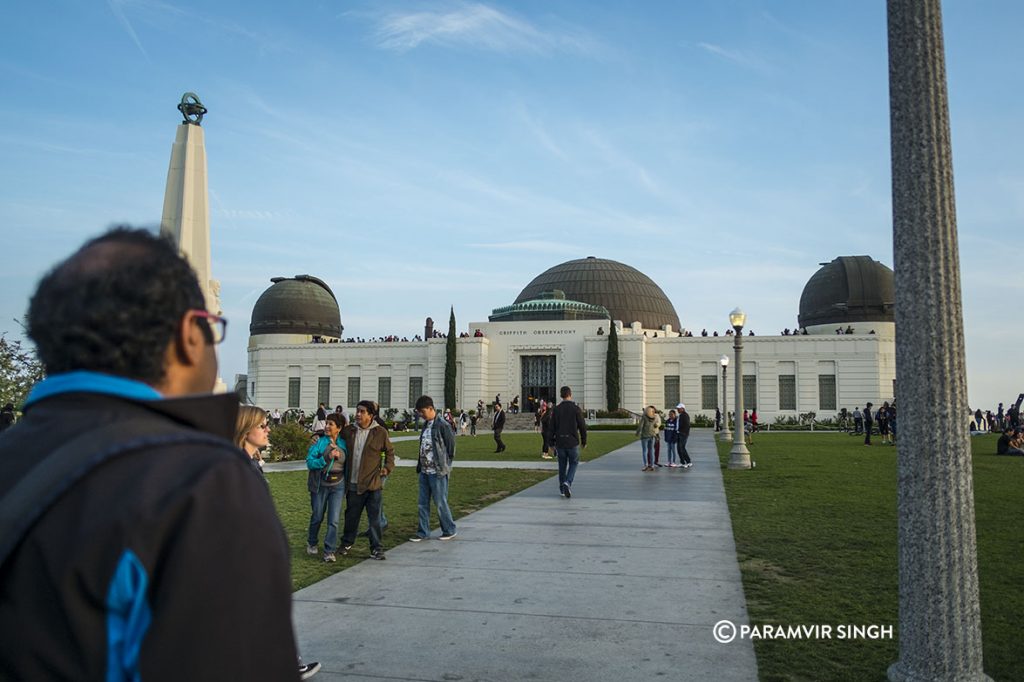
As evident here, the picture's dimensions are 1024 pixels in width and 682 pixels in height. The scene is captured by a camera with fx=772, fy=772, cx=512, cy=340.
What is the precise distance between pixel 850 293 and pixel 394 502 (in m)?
54.4

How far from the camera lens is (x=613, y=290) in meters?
71.2

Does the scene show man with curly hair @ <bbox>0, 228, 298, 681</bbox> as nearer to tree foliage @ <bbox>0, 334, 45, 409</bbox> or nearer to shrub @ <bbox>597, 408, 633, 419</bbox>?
tree foliage @ <bbox>0, 334, 45, 409</bbox>

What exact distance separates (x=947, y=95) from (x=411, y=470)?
1646cm

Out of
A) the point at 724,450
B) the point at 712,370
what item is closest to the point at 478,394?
the point at 712,370

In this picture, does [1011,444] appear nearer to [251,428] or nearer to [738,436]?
[738,436]

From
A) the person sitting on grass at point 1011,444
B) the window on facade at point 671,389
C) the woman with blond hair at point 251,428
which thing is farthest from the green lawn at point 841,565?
the window on facade at point 671,389

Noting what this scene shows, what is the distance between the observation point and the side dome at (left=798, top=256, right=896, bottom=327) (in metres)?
58.5

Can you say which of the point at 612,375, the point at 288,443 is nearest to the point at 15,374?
the point at 288,443

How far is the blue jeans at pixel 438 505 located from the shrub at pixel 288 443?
13.7 metres

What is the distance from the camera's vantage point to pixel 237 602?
1361 millimetres

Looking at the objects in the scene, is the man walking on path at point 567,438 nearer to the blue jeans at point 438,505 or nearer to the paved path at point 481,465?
the blue jeans at point 438,505

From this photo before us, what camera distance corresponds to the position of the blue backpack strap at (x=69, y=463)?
4.46 ft

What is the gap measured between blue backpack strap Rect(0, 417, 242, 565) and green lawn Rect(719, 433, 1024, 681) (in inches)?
175

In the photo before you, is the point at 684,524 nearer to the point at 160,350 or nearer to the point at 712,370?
the point at 160,350
